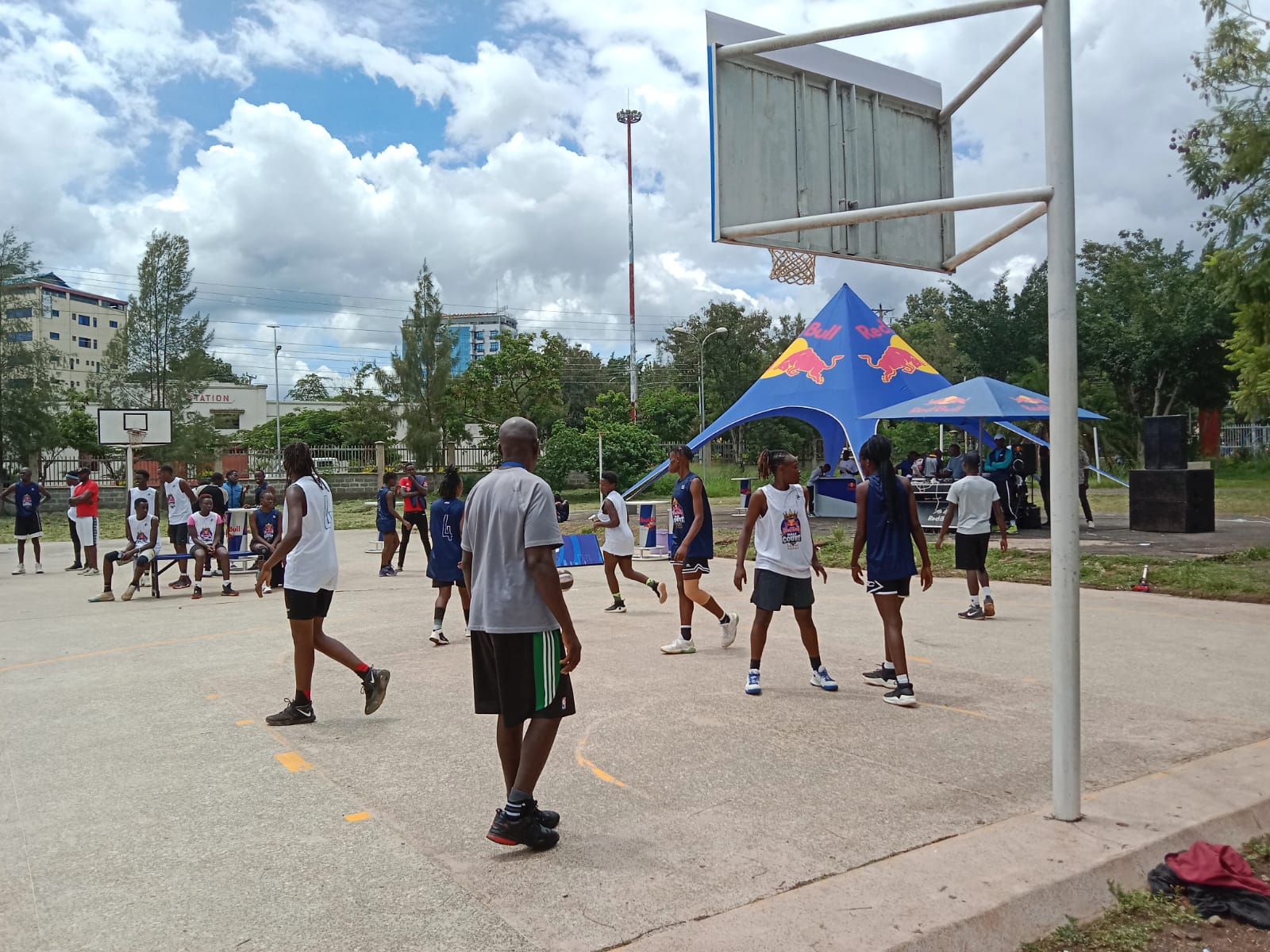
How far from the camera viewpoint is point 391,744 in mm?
5789

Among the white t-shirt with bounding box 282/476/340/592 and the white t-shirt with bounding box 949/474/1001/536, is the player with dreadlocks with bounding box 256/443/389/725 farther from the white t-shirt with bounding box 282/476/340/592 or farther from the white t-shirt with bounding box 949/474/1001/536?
the white t-shirt with bounding box 949/474/1001/536

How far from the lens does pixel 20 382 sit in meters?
37.9

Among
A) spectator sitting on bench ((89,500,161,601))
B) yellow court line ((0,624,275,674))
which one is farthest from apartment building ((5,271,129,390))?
yellow court line ((0,624,275,674))

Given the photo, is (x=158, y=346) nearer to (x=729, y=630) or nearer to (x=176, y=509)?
(x=176, y=509)

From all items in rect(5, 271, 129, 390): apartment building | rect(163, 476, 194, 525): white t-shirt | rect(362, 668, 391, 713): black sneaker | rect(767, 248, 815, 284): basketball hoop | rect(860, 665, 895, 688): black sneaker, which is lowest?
rect(860, 665, 895, 688): black sneaker

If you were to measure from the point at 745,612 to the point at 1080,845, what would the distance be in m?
6.89

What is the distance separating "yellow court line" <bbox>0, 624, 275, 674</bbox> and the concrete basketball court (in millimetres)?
76

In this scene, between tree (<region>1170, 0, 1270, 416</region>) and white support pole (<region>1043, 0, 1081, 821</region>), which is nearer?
white support pole (<region>1043, 0, 1081, 821</region>)

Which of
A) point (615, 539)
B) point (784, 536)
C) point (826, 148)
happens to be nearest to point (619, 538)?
point (615, 539)

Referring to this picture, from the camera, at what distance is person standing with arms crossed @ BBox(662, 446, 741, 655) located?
8508 mm

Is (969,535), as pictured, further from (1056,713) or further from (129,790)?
(129,790)

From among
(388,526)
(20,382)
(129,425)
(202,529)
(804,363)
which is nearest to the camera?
(202,529)

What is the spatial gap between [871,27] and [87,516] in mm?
16270

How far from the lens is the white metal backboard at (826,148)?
4984 millimetres
